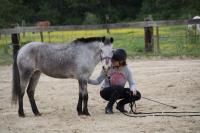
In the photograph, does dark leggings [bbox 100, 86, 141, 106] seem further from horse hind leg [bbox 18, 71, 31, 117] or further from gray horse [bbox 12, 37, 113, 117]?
horse hind leg [bbox 18, 71, 31, 117]

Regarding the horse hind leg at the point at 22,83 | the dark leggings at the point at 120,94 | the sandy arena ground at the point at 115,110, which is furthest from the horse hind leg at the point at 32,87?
the dark leggings at the point at 120,94

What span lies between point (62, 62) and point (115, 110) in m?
1.32

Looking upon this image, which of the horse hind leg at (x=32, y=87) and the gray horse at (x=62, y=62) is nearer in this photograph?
the gray horse at (x=62, y=62)

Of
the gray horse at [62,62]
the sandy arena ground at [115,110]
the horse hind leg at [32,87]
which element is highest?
the gray horse at [62,62]

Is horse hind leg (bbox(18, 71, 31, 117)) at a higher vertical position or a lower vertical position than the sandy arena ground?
higher

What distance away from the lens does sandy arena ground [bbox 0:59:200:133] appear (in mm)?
8328

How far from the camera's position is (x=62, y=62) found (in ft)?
32.1

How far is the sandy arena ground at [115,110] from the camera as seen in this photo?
8.33 m

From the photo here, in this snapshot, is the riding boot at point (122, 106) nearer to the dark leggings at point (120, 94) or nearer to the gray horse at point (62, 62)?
the dark leggings at point (120, 94)

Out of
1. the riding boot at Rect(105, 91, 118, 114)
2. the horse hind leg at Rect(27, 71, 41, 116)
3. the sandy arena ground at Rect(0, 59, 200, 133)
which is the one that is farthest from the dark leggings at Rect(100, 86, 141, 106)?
the horse hind leg at Rect(27, 71, 41, 116)

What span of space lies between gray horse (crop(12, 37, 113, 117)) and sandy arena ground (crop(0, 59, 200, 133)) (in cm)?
42

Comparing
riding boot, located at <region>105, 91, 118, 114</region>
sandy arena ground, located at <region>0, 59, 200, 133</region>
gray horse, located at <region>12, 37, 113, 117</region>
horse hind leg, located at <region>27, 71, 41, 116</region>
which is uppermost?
gray horse, located at <region>12, 37, 113, 117</region>

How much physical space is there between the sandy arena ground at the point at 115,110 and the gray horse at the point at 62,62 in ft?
1.37

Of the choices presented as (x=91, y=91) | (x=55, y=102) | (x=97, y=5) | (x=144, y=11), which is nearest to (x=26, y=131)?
(x=55, y=102)
